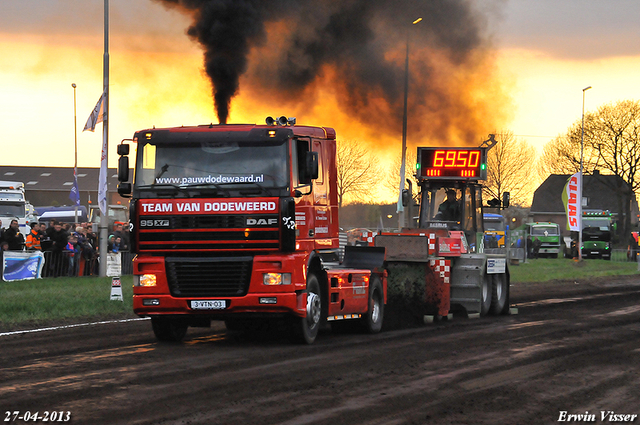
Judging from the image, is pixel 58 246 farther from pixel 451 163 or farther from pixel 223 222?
pixel 223 222

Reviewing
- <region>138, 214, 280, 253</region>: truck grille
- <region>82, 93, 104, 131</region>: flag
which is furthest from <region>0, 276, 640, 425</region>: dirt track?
<region>82, 93, 104, 131</region>: flag

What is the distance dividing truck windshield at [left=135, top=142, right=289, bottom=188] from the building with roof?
9271 centimetres

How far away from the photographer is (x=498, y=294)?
18156mm

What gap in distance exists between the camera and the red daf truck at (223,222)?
11656 millimetres

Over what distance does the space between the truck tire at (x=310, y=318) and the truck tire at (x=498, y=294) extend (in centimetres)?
637

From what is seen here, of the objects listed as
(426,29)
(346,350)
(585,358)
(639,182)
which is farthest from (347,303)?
(639,182)

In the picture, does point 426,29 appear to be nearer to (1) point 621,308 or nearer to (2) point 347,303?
(1) point 621,308

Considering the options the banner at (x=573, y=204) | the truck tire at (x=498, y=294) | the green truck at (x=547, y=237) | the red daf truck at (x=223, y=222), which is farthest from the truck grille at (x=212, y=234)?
the green truck at (x=547, y=237)

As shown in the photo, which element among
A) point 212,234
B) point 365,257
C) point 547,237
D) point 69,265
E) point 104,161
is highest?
point 104,161

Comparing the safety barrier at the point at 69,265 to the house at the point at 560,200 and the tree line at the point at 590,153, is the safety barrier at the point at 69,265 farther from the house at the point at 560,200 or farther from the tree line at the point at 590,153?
the house at the point at 560,200

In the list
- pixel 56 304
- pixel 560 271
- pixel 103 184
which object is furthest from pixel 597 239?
pixel 56 304

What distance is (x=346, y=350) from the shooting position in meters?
11.8

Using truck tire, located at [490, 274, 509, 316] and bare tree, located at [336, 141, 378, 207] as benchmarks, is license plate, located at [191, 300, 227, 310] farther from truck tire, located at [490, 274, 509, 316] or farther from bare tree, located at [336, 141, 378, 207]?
bare tree, located at [336, 141, 378, 207]

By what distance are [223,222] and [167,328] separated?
2.22 metres
